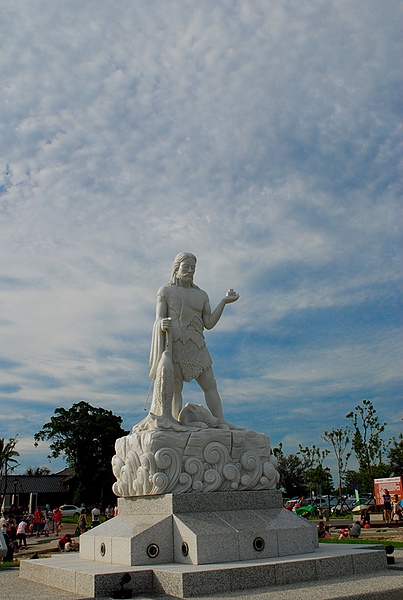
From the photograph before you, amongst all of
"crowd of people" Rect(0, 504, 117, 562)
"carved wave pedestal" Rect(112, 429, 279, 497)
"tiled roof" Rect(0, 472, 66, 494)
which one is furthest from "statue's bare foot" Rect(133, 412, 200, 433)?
"tiled roof" Rect(0, 472, 66, 494)

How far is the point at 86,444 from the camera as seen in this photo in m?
43.8

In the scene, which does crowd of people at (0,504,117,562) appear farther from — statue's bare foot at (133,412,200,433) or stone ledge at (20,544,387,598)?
stone ledge at (20,544,387,598)

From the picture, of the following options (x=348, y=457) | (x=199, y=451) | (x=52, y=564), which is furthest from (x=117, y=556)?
(x=348, y=457)

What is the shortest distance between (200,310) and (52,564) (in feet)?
15.8

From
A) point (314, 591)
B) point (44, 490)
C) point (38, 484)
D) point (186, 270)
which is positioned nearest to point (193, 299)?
point (186, 270)

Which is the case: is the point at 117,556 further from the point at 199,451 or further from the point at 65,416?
the point at 65,416

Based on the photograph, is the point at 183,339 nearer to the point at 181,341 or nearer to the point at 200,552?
the point at 181,341

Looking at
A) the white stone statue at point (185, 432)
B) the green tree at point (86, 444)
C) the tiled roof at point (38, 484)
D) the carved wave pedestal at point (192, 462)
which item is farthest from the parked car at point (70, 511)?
the carved wave pedestal at point (192, 462)

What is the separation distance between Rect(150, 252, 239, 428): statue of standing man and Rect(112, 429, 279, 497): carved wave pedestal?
2.05ft

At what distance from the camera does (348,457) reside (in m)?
41.6

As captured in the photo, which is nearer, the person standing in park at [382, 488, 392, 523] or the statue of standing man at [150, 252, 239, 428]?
the statue of standing man at [150, 252, 239, 428]

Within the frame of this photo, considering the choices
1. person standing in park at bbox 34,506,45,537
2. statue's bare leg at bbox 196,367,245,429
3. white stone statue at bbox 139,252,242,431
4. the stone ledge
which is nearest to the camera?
the stone ledge

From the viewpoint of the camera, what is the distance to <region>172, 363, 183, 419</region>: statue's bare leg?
32.2 feet

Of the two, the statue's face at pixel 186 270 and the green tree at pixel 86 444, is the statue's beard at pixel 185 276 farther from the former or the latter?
the green tree at pixel 86 444
